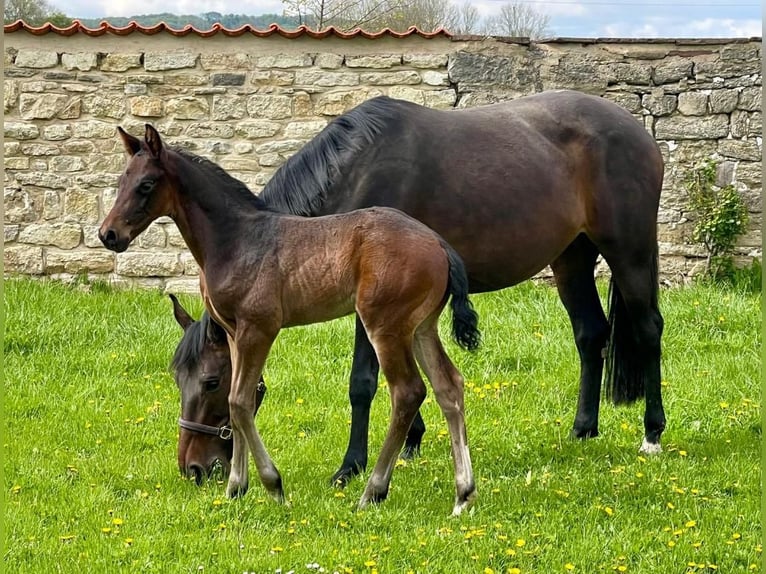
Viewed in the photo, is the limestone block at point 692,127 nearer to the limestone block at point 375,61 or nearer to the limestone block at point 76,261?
the limestone block at point 375,61

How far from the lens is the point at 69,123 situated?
386 inches

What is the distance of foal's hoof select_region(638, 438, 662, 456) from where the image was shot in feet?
18.8

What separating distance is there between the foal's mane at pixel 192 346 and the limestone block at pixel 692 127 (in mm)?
6425

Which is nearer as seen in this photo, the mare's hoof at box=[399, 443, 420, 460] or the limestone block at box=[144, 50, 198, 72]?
the mare's hoof at box=[399, 443, 420, 460]

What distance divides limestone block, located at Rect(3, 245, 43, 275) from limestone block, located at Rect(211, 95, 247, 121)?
224 cm

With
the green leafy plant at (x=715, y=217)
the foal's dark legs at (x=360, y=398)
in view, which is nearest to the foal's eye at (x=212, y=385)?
the foal's dark legs at (x=360, y=398)

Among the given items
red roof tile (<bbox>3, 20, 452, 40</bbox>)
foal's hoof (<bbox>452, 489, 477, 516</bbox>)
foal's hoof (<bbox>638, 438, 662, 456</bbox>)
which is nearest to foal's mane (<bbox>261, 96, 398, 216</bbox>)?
foal's hoof (<bbox>452, 489, 477, 516</bbox>)

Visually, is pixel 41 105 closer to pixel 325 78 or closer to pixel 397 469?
pixel 325 78

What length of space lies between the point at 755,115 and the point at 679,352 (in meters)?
3.37

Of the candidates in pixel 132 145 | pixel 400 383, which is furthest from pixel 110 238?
pixel 400 383

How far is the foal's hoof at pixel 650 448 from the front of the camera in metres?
5.73

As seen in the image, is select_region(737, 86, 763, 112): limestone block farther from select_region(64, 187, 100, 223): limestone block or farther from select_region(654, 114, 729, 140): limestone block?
select_region(64, 187, 100, 223): limestone block

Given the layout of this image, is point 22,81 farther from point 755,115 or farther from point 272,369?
point 755,115

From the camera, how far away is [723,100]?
9781mm
